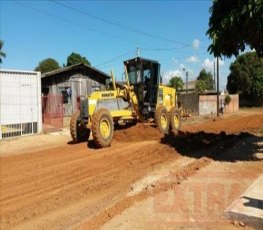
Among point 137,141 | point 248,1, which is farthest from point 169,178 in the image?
point 137,141

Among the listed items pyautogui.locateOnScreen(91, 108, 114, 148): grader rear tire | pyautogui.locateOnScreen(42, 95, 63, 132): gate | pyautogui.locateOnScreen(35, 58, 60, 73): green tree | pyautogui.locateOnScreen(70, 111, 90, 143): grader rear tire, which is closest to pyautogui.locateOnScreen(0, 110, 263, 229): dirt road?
pyautogui.locateOnScreen(91, 108, 114, 148): grader rear tire

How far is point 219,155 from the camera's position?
468 inches

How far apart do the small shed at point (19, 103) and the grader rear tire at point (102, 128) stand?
23.0 ft

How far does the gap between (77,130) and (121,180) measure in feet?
20.9

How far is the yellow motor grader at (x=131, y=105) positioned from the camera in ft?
49.0

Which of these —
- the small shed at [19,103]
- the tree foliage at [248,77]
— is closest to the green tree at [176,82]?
the tree foliage at [248,77]

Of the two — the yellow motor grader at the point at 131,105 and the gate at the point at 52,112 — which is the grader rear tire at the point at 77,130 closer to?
the yellow motor grader at the point at 131,105

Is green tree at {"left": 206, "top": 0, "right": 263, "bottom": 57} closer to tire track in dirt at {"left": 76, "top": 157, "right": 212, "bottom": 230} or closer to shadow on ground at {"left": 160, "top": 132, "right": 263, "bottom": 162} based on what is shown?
shadow on ground at {"left": 160, "top": 132, "right": 263, "bottom": 162}

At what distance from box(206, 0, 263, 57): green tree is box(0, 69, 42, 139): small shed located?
12105 mm

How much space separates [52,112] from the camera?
955 inches

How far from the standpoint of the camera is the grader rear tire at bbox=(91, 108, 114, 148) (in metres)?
14.0

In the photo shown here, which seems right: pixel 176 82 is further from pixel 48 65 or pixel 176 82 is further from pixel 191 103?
pixel 48 65

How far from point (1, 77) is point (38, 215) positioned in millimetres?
13175

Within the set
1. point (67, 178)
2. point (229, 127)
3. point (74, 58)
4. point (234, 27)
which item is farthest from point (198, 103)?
point (74, 58)
